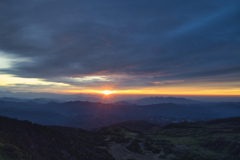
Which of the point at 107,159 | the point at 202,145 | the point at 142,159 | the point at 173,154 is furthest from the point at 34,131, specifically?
the point at 202,145

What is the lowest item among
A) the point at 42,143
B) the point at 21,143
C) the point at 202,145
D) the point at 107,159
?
the point at 202,145

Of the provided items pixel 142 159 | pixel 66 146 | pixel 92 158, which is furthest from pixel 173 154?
pixel 66 146

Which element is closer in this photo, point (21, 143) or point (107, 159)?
point (21, 143)

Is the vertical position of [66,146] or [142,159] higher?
[66,146]

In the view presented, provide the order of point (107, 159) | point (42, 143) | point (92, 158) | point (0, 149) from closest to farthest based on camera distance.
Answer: point (0, 149) < point (42, 143) < point (92, 158) < point (107, 159)

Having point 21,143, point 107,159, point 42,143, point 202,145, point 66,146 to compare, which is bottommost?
point 202,145

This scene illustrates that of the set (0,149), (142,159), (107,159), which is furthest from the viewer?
(142,159)

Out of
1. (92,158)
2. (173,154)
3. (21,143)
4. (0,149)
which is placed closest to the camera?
(0,149)

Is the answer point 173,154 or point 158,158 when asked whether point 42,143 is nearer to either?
point 158,158

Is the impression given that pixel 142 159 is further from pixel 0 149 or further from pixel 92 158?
pixel 0 149

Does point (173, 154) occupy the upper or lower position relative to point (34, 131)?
lower
